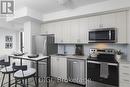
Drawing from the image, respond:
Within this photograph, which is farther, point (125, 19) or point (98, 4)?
point (98, 4)

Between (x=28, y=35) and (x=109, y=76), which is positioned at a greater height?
(x=28, y=35)

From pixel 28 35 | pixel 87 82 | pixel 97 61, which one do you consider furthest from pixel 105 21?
pixel 28 35

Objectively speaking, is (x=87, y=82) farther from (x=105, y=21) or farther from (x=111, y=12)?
(x=111, y=12)

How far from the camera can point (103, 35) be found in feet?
9.61

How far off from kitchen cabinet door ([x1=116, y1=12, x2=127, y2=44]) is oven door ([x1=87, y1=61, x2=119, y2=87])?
832 millimetres

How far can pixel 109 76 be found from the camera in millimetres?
2545

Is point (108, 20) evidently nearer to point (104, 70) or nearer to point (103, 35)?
point (103, 35)

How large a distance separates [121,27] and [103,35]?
0.53m

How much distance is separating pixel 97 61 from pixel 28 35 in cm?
291

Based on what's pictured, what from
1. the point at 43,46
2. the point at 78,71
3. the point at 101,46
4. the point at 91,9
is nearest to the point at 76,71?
the point at 78,71

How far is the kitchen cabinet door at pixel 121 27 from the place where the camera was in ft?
8.93

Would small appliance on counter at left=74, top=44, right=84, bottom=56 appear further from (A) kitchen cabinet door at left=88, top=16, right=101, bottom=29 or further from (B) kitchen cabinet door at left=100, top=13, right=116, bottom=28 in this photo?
(B) kitchen cabinet door at left=100, top=13, right=116, bottom=28

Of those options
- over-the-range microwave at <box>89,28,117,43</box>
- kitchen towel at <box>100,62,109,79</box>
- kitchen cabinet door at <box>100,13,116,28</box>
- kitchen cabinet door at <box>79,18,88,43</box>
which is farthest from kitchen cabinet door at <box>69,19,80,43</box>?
kitchen towel at <box>100,62,109,79</box>

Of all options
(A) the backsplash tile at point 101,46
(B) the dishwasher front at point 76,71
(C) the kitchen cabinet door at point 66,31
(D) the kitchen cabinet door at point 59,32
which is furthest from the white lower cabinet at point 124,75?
(D) the kitchen cabinet door at point 59,32
